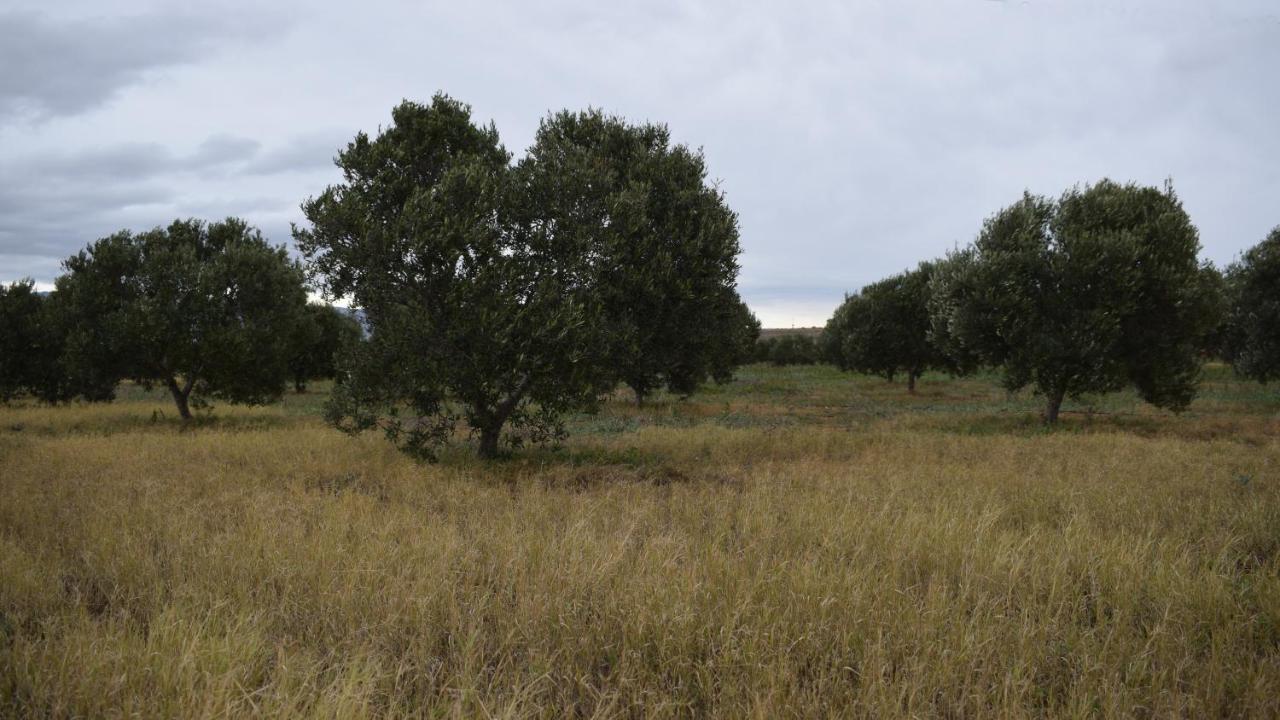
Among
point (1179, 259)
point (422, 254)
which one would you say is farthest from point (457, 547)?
point (1179, 259)

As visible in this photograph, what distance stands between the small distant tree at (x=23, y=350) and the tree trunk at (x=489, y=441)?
28.0 metres

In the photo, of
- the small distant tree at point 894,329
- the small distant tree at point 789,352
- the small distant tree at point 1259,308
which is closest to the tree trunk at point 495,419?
the small distant tree at point 1259,308

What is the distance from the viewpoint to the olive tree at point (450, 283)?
592 inches

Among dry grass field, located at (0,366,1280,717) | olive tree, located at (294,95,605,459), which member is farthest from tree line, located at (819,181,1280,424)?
olive tree, located at (294,95,605,459)

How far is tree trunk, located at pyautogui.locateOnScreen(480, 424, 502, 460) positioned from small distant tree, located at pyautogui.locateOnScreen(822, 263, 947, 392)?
137ft

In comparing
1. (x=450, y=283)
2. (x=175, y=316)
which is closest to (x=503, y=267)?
(x=450, y=283)

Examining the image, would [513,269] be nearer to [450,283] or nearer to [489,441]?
[450,283]

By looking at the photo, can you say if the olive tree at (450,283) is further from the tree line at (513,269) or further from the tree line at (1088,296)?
the tree line at (1088,296)

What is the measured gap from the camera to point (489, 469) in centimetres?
1587

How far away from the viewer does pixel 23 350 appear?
3281 centimetres

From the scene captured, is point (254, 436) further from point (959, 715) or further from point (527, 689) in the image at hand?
point (959, 715)

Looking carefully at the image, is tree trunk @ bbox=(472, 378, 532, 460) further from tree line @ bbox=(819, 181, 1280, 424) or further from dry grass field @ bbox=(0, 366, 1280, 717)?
tree line @ bbox=(819, 181, 1280, 424)

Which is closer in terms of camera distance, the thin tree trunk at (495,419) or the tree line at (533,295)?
the tree line at (533,295)

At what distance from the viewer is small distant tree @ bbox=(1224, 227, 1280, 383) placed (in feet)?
Answer: 108
